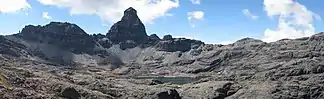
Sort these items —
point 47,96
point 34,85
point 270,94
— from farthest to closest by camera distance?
point 270,94, point 34,85, point 47,96

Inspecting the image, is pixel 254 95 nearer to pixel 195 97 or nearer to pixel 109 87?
pixel 195 97

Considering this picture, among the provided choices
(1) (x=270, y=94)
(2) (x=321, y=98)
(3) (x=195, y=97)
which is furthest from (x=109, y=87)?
(2) (x=321, y=98)

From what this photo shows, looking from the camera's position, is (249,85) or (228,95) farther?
(249,85)

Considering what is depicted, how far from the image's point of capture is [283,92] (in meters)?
119

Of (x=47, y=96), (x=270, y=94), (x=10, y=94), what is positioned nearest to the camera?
(x=10, y=94)

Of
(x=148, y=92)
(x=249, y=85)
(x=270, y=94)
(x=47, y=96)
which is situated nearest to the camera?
(x=47, y=96)

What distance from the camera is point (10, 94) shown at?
67062 mm

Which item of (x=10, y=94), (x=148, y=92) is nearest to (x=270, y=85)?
(x=148, y=92)

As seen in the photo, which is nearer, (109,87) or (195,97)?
(109,87)

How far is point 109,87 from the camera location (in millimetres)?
109125

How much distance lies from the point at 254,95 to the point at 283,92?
785cm

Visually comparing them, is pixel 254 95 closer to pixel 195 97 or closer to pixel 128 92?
pixel 195 97

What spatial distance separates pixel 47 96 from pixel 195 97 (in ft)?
184

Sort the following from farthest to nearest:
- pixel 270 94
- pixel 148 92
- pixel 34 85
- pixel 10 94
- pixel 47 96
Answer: pixel 270 94, pixel 148 92, pixel 34 85, pixel 47 96, pixel 10 94
